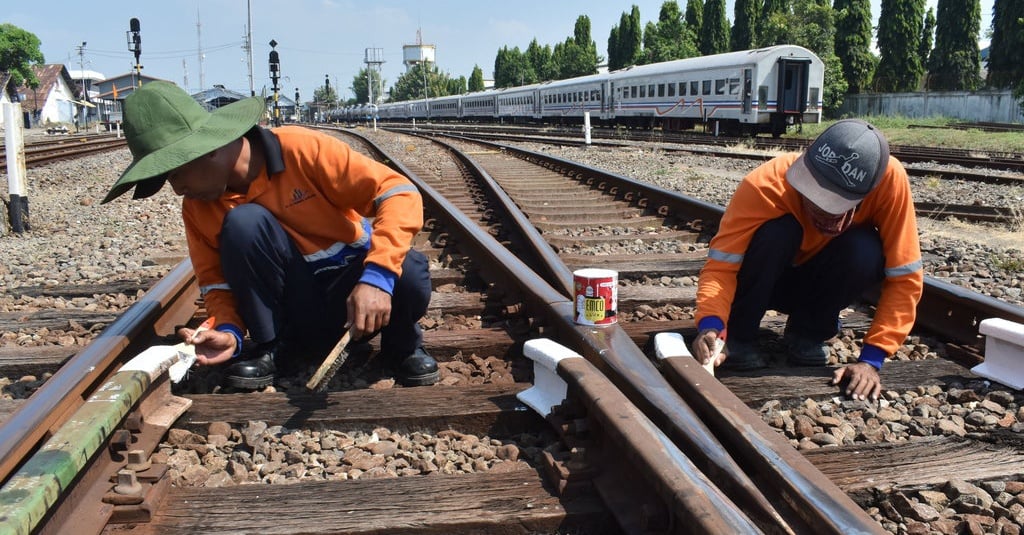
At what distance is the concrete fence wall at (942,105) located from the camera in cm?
3559

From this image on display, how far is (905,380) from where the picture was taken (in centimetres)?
263

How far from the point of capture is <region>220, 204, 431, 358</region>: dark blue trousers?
102 inches

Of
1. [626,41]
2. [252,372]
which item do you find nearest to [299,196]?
[252,372]

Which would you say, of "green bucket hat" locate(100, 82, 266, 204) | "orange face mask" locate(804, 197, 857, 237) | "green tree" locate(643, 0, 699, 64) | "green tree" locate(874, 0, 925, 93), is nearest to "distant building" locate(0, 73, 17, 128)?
"green tree" locate(643, 0, 699, 64)

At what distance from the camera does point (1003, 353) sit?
8.55 ft

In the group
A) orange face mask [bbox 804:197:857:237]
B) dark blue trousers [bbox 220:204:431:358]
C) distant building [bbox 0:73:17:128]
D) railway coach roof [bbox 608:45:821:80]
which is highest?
distant building [bbox 0:73:17:128]

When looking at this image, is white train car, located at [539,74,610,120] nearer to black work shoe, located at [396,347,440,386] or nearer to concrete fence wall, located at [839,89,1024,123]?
concrete fence wall, located at [839,89,1024,123]

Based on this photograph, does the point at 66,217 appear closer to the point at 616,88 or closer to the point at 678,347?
the point at 678,347

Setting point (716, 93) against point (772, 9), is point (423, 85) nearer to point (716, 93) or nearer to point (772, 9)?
point (772, 9)

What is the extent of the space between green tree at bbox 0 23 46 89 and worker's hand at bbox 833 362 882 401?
79.2 meters

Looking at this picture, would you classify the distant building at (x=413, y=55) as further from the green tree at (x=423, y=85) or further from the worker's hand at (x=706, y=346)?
the worker's hand at (x=706, y=346)

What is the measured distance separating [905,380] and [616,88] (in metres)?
28.8

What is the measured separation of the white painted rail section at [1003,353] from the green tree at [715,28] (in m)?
52.5

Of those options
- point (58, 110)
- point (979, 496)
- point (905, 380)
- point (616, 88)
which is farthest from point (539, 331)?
point (58, 110)
